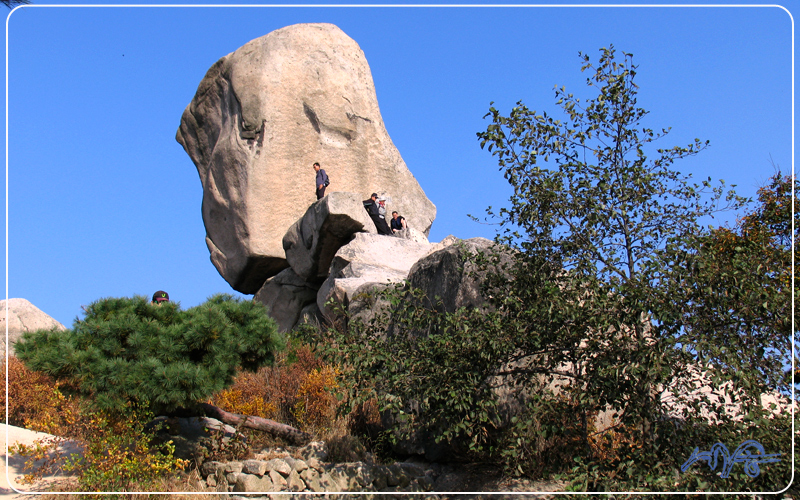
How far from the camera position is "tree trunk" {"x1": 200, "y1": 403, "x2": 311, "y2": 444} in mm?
8398

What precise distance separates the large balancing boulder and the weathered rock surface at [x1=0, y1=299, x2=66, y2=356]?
13.5ft

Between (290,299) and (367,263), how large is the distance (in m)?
3.48

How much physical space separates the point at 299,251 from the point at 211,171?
399 cm

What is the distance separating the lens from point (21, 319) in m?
16.1

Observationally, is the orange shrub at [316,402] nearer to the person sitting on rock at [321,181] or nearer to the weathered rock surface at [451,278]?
the weathered rock surface at [451,278]

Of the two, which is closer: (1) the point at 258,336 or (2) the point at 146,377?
(2) the point at 146,377

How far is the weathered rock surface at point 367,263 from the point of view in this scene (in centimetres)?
1220

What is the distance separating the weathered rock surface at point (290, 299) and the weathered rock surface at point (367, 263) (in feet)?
7.25

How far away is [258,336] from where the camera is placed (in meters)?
7.96

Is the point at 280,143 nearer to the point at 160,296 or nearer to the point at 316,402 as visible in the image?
the point at 160,296

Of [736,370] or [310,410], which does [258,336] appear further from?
[736,370]

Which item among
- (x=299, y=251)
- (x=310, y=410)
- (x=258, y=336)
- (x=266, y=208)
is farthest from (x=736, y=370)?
(x=266, y=208)

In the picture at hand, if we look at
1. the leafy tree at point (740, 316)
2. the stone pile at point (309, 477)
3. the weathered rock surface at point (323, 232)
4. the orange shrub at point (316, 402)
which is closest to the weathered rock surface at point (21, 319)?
the weathered rock surface at point (323, 232)

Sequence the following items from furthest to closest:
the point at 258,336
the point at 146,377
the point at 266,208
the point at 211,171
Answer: the point at 211,171 → the point at 266,208 → the point at 258,336 → the point at 146,377
